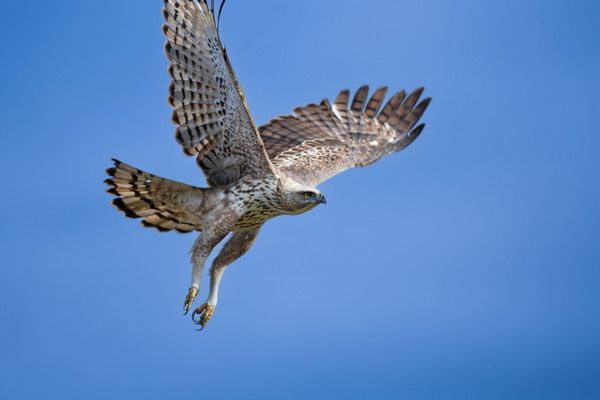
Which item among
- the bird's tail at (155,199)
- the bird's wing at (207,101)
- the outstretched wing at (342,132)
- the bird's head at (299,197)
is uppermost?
the outstretched wing at (342,132)

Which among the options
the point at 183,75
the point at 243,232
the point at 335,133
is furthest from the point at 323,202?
the point at 335,133

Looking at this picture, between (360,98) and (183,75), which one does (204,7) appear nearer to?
(183,75)

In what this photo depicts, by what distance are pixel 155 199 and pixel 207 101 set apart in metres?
1.10

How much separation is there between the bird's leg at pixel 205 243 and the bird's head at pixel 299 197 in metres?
0.55

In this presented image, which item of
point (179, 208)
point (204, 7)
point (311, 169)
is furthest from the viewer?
point (311, 169)

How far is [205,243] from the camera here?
10.6m

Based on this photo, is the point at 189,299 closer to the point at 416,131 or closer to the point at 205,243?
the point at 205,243

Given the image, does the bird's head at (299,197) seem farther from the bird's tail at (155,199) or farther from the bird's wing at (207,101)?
the bird's tail at (155,199)

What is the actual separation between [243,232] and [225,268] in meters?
0.40

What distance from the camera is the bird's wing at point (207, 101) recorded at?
33.2ft


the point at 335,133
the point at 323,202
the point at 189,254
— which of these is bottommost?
the point at 189,254

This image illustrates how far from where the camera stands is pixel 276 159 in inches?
493

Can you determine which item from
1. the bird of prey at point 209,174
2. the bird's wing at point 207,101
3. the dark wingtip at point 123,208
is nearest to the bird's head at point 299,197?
the bird of prey at point 209,174

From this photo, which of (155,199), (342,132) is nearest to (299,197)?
(155,199)
